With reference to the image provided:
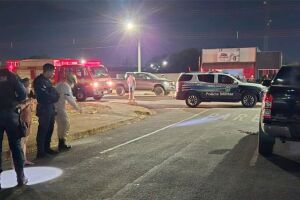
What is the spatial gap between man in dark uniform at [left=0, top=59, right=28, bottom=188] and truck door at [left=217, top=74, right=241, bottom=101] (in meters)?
17.7

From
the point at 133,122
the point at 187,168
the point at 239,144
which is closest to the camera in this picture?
the point at 187,168

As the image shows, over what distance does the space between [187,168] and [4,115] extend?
3213mm

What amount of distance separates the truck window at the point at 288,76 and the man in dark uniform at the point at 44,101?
4503 mm

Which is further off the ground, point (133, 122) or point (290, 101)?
point (290, 101)

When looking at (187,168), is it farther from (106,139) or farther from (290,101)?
(106,139)

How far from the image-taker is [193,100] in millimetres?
24062

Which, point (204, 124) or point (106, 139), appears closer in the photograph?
point (106, 139)

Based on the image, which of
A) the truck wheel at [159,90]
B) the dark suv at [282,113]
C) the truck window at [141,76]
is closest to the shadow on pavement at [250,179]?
the dark suv at [282,113]

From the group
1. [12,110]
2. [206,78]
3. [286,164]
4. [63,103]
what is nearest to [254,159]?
[286,164]

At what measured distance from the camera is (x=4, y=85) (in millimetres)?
6957

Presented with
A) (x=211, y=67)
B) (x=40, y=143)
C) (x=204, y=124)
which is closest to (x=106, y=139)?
(x=40, y=143)

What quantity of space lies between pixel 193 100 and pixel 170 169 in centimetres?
1621

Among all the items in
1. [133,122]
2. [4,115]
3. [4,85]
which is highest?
[4,85]

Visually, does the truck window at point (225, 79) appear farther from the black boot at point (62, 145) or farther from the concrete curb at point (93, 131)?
the black boot at point (62, 145)
